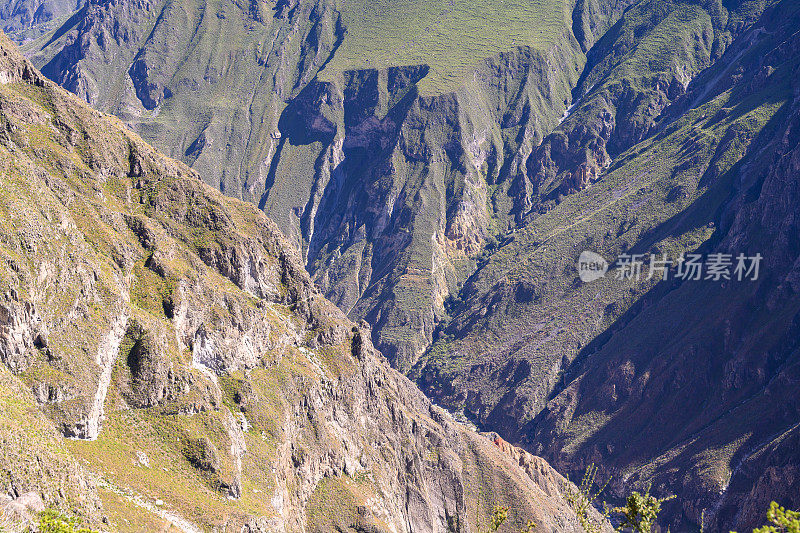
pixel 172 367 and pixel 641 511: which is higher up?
pixel 172 367

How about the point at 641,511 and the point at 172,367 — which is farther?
the point at 172,367

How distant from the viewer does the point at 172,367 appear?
127m

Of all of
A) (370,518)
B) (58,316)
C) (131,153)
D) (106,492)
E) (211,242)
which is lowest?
(370,518)

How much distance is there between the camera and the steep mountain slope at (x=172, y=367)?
107 m

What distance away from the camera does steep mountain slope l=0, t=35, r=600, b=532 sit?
107 meters

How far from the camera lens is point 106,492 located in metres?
102

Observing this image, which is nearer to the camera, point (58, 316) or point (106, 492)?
point (106, 492)

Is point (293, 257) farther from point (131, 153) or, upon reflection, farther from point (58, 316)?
point (58, 316)

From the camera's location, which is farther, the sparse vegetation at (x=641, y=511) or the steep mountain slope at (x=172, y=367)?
the steep mountain slope at (x=172, y=367)

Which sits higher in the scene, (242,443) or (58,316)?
(58,316)

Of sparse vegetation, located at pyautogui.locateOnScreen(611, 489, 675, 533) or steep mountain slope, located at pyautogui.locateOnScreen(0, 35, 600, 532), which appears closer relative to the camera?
sparse vegetation, located at pyautogui.locateOnScreen(611, 489, 675, 533)

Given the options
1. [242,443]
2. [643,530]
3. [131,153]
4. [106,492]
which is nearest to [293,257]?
[131,153]

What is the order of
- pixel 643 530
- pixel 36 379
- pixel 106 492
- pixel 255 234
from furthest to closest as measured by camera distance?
pixel 255 234
pixel 36 379
pixel 106 492
pixel 643 530

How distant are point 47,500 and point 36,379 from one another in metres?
26.0
